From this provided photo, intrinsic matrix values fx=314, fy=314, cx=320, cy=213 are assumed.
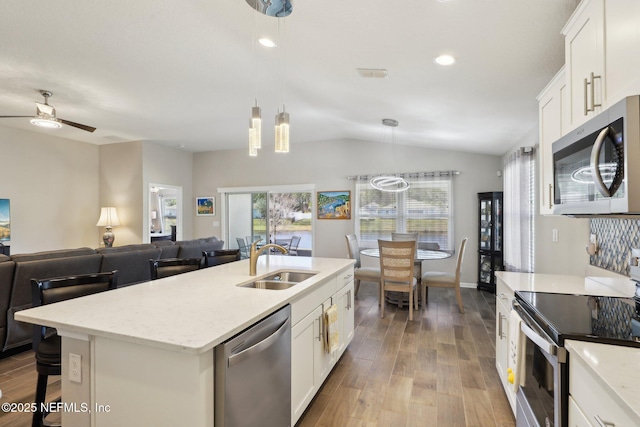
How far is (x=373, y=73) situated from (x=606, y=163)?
2.00 meters

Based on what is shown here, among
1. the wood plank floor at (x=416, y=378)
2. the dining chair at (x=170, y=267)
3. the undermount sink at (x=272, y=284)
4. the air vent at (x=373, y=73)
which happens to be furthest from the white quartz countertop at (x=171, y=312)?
the air vent at (x=373, y=73)

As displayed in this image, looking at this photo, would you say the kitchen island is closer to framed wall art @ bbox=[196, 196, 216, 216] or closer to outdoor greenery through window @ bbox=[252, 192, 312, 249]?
outdoor greenery through window @ bbox=[252, 192, 312, 249]

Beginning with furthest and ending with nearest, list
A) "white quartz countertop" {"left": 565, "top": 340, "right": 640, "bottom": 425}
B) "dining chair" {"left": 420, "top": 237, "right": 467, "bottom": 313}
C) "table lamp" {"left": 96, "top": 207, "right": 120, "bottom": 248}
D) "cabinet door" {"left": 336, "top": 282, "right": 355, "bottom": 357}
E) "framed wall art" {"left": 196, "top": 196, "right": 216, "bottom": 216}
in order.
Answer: "framed wall art" {"left": 196, "top": 196, "right": 216, "bottom": 216}, "table lamp" {"left": 96, "top": 207, "right": 120, "bottom": 248}, "dining chair" {"left": 420, "top": 237, "right": 467, "bottom": 313}, "cabinet door" {"left": 336, "top": 282, "right": 355, "bottom": 357}, "white quartz countertop" {"left": 565, "top": 340, "right": 640, "bottom": 425}

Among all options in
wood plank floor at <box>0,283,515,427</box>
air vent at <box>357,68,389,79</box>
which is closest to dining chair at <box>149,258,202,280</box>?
wood plank floor at <box>0,283,515,427</box>

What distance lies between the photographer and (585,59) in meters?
1.56

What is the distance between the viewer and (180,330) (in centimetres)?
125

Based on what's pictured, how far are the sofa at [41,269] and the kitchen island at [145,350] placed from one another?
1.72 meters

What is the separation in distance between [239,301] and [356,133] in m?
4.64

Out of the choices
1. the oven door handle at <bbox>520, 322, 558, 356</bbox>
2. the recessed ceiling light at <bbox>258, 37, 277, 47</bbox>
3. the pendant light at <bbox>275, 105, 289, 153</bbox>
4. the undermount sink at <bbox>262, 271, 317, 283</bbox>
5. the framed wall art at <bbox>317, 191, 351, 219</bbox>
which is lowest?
the oven door handle at <bbox>520, 322, 558, 356</bbox>

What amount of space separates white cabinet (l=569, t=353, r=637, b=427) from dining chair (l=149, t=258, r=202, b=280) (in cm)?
257

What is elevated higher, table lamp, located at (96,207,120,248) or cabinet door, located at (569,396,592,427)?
table lamp, located at (96,207,120,248)

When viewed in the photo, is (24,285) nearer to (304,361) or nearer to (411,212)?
(304,361)

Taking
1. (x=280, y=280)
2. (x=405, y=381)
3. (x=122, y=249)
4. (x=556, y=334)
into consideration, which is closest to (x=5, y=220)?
(x=122, y=249)

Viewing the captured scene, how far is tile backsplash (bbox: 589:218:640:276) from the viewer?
180cm
